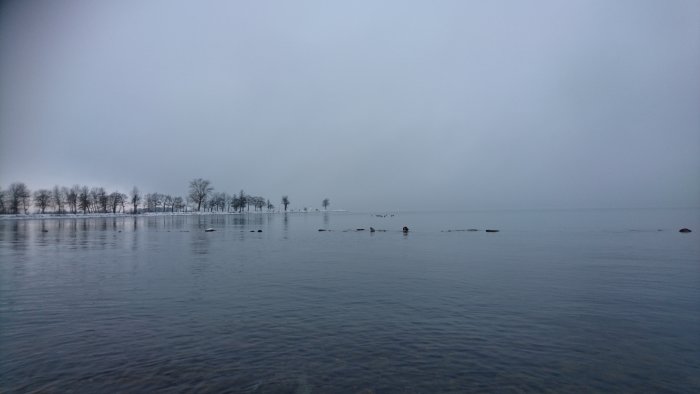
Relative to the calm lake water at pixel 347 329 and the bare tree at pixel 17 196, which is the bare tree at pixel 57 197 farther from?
the calm lake water at pixel 347 329

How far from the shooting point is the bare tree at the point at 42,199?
19062 cm

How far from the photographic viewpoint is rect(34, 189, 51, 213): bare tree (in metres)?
191

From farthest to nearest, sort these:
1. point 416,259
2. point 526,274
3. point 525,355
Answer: point 416,259, point 526,274, point 525,355

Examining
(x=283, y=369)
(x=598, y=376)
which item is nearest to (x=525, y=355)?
(x=598, y=376)

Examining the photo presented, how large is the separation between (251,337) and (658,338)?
16.3 metres

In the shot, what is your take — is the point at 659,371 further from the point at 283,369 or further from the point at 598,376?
the point at 283,369

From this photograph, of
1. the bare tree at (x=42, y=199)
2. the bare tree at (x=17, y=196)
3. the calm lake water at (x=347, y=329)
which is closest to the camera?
the calm lake water at (x=347, y=329)

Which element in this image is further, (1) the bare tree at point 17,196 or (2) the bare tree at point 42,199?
(2) the bare tree at point 42,199

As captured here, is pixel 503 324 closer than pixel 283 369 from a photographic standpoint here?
No

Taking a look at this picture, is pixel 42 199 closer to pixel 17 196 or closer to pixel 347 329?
pixel 17 196

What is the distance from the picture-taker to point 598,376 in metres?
12.2

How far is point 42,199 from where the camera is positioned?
191000 millimetres

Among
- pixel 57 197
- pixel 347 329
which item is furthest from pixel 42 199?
pixel 347 329

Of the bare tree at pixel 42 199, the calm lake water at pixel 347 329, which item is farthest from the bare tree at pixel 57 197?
the calm lake water at pixel 347 329
